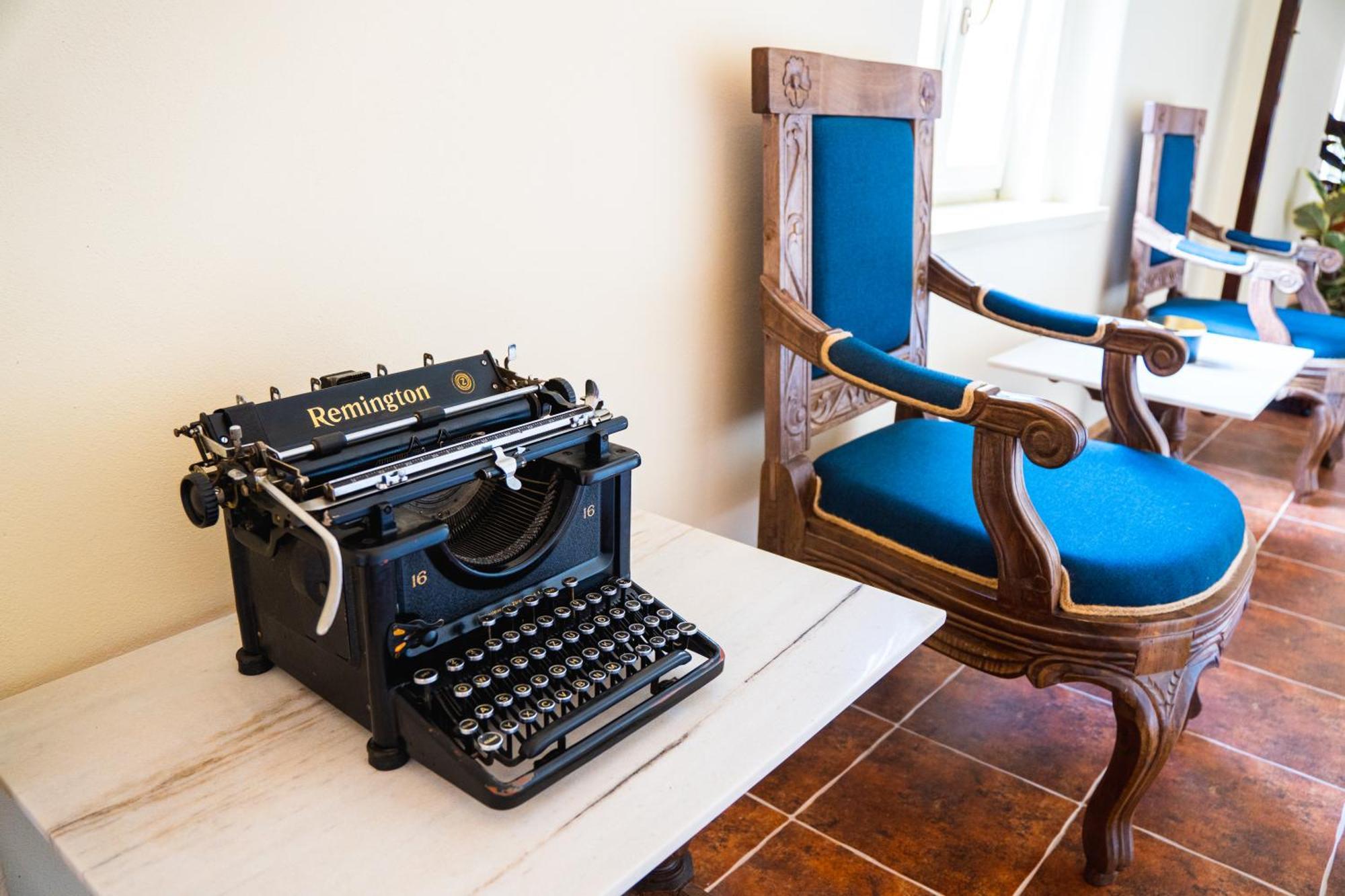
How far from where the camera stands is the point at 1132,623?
1.41 m

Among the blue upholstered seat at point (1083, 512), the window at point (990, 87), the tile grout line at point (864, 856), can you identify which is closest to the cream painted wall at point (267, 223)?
the blue upholstered seat at point (1083, 512)

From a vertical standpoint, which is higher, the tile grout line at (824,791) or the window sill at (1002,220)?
the window sill at (1002,220)

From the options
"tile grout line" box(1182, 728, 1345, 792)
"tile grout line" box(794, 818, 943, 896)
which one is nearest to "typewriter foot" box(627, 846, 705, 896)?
"tile grout line" box(794, 818, 943, 896)

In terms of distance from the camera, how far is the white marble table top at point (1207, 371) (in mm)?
2039

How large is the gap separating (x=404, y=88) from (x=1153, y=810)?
181 cm

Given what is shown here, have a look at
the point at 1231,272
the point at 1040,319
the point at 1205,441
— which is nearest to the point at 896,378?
the point at 1040,319

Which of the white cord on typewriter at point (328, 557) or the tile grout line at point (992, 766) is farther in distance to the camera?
the tile grout line at point (992, 766)

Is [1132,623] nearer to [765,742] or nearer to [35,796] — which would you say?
[765,742]

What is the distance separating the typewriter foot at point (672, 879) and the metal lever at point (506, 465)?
2.63 feet

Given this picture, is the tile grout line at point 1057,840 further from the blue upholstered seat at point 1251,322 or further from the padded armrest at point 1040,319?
the blue upholstered seat at point 1251,322

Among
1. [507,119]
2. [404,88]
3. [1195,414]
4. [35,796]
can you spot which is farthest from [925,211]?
[1195,414]

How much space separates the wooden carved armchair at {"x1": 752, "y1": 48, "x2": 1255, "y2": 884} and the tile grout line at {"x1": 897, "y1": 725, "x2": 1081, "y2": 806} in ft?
0.68

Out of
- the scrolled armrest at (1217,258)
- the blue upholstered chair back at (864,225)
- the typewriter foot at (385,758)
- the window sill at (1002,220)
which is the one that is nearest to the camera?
the typewriter foot at (385,758)

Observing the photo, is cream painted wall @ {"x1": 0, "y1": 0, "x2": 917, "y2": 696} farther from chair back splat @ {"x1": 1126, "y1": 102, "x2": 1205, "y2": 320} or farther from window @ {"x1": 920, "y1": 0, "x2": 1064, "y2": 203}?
chair back splat @ {"x1": 1126, "y1": 102, "x2": 1205, "y2": 320}
